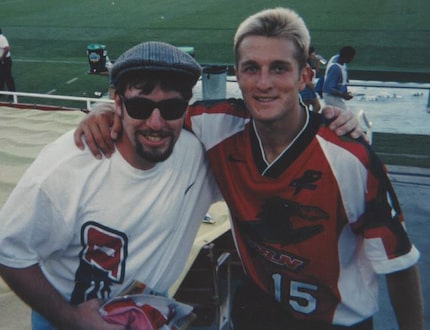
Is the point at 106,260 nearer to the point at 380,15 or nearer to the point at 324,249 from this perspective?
the point at 324,249

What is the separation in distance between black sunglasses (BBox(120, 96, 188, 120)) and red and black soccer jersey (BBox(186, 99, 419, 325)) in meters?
0.39

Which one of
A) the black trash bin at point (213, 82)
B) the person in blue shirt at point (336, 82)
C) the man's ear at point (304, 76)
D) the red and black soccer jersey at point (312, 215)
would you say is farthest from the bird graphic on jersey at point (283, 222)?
the black trash bin at point (213, 82)

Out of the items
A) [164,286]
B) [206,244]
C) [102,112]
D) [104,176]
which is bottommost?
[206,244]

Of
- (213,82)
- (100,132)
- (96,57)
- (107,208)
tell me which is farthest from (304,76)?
(96,57)

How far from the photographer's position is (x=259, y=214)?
96.9 inches

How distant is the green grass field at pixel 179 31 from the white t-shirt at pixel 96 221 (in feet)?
35.0

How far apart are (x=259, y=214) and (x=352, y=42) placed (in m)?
16.0

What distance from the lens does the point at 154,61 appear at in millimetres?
2184

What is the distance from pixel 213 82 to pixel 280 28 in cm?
750

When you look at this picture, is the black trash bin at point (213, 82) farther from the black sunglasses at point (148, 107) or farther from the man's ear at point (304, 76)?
the black sunglasses at point (148, 107)

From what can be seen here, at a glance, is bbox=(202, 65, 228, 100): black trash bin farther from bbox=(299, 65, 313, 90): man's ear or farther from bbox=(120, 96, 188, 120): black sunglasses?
bbox=(120, 96, 188, 120): black sunglasses

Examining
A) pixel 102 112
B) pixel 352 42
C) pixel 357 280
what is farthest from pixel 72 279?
pixel 352 42

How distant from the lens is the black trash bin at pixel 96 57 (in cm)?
1122

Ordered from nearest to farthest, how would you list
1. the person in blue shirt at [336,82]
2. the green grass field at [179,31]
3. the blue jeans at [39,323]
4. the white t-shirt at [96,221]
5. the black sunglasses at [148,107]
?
1. the white t-shirt at [96,221]
2. the black sunglasses at [148,107]
3. the blue jeans at [39,323]
4. the person in blue shirt at [336,82]
5. the green grass field at [179,31]
